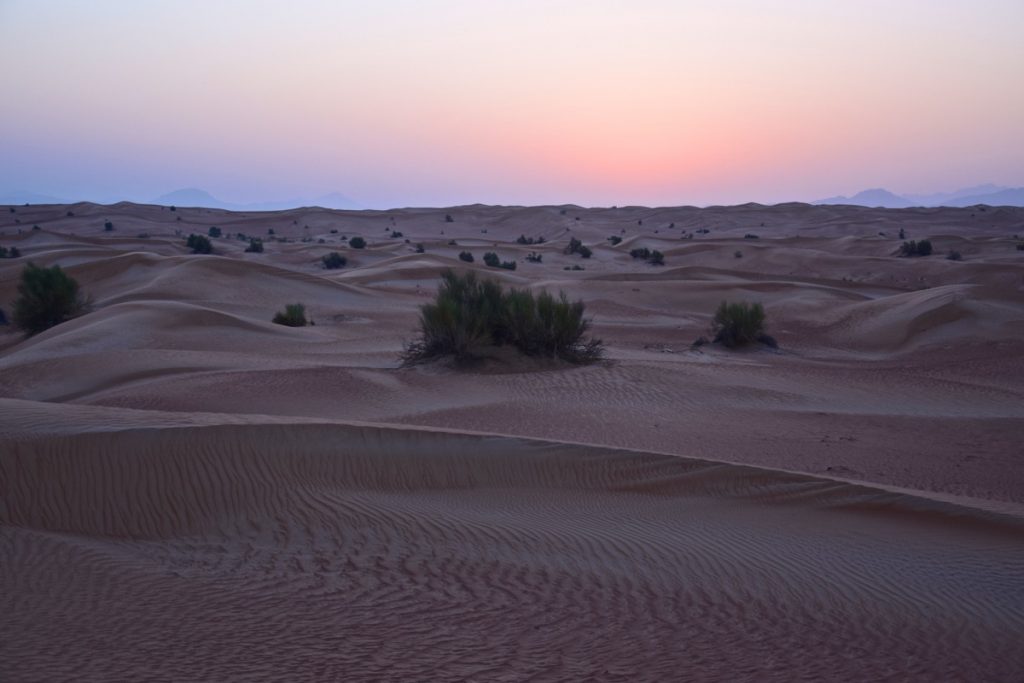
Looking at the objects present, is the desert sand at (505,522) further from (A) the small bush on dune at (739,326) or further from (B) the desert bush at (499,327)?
(A) the small bush on dune at (739,326)

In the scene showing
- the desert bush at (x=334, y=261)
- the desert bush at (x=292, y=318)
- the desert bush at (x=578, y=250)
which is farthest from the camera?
the desert bush at (x=578, y=250)

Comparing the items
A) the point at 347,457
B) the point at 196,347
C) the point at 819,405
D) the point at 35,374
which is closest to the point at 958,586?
the point at 347,457

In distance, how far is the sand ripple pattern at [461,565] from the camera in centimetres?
459

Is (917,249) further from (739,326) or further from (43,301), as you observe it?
(43,301)

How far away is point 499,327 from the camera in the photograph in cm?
1662

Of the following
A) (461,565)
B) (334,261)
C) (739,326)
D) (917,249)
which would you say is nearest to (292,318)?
(739,326)

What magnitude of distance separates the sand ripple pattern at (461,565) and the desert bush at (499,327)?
7.39 metres

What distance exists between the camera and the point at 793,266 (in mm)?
45438

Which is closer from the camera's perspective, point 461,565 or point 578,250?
point 461,565

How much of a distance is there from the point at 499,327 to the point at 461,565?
10.8 m

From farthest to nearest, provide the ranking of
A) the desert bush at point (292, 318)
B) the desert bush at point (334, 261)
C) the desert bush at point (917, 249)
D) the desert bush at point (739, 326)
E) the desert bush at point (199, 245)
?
the desert bush at point (917, 249)
the desert bush at point (199, 245)
the desert bush at point (334, 261)
the desert bush at point (292, 318)
the desert bush at point (739, 326)

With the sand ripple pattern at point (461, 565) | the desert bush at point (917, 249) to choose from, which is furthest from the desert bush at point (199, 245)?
the sand ripple pattern at point (461, 565)

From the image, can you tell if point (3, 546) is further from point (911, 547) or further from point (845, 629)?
point (911, 547)

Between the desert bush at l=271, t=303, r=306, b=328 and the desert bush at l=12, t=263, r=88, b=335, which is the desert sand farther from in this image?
the desert bush at l=12, t=263, r=88, b=335
